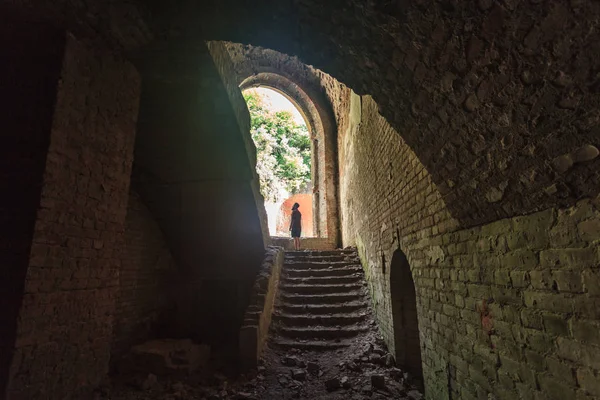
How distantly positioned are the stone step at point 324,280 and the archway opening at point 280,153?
1248 cm

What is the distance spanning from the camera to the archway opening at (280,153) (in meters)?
20.0

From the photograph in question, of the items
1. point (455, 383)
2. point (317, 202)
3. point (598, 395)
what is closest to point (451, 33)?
point (598, 395)

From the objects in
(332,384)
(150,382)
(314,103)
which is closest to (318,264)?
(332,384)

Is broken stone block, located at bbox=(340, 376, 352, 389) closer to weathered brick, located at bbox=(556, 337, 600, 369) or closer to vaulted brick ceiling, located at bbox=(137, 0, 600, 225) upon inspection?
vaulted brick ceiling, located at bbox=(137, 0, 600, 225)

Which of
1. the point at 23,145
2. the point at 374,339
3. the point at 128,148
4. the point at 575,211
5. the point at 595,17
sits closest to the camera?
the point at 595,17

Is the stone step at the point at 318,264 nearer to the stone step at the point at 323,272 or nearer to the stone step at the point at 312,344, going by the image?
the stone step at the point at 323,272

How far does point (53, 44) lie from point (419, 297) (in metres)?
4.50

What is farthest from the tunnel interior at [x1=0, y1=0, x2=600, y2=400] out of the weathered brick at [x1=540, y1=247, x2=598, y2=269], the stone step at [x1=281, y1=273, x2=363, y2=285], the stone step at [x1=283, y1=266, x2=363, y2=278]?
the stone step at [x1=283, y1=266, x2=363, y2=278]

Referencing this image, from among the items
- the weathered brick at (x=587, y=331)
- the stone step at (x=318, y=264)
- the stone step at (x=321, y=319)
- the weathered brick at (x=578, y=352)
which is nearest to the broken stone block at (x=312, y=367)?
the stone step at (x=321, y=319)

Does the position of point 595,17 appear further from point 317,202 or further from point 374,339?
point 317,202

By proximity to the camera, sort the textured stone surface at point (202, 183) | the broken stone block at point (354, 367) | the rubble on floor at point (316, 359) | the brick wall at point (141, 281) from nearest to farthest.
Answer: the rubble on floor at point (316, 359) → the textured stone surface at point (202, 183) → the broken stone block at point (354, 367) → the brick wall at point (141, 281)

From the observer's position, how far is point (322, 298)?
6.59 metres

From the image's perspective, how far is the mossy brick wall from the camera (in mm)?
1596

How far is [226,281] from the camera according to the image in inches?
278
